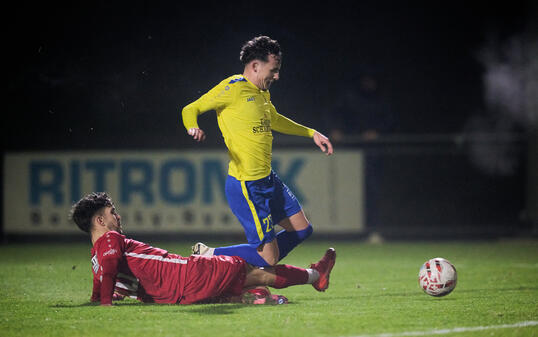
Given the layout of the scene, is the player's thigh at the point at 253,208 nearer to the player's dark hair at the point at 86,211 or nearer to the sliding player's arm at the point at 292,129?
the sliding player's arm at the point at 292,129

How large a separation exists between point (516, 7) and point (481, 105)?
2.45m

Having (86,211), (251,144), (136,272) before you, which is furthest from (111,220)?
(251,144)

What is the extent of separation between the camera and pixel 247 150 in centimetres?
624

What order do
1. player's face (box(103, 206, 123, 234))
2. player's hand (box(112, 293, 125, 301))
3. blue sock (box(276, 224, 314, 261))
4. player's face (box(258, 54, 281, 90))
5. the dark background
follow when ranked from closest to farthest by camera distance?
player's face (box(103, 206, 123, 234)) < player's face (box(258, 54, 281, 90)) < player's hand (box(112, 293, 125, 301)) < blue sock (box(276, 224, 314, 261)) < the dark background

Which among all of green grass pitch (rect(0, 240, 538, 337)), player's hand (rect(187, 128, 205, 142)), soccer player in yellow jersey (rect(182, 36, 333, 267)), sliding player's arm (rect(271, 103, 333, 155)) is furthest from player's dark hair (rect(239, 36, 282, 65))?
green grass pitch (rect(0, 240, 538, 337))

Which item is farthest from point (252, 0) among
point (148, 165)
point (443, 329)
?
point (443, 329)

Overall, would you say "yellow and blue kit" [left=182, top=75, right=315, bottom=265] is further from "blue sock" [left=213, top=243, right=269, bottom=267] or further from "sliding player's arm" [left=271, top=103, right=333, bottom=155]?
"sliding player's arm" [left=271, top=103, right=333, bottom=155]

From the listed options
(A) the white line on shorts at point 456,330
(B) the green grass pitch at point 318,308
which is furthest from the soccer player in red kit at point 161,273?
(A) the white line on shorts at point 456,330

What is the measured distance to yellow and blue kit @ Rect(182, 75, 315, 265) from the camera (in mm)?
6168

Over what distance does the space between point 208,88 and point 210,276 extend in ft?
22.8

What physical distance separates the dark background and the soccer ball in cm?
497

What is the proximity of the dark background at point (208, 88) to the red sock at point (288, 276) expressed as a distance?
179 inches

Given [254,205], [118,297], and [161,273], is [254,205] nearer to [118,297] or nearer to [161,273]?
[161,273]

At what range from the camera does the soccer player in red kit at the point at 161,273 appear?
19.7 ft
